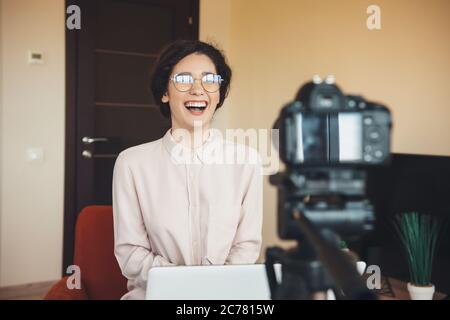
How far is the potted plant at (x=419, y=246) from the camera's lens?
2.45 feet

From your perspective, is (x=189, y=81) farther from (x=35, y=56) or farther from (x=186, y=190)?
(x=35, y=56)

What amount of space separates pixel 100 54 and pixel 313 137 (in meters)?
1.31

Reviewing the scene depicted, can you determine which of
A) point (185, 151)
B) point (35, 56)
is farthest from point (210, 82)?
point (35, 56)

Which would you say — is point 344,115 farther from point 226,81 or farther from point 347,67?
point 347,67

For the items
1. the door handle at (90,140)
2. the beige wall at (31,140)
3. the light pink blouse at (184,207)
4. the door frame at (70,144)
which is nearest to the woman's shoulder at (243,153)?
the light pink blouse at (184,207)

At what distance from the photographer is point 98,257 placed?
1.01 meters

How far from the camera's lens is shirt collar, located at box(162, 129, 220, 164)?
2.80ft

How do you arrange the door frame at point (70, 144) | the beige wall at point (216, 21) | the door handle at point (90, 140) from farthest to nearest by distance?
1. the door frame at point (70, 144)
2. the door handle at point (90, 140)
3. the beige wall at point (216, 21)

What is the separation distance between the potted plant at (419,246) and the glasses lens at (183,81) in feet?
1.57

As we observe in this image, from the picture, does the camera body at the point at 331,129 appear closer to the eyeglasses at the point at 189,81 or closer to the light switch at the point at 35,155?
the eyeglasses at the point at 189,81

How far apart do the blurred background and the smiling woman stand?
0.09 m

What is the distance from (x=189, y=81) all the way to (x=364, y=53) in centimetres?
68

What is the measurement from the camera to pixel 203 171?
2.81 ft
